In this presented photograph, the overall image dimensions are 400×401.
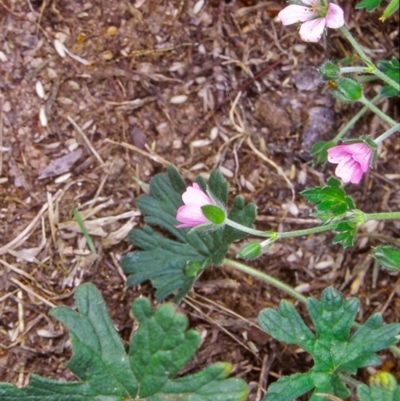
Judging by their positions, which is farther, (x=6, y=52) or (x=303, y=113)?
(x=303, y=113)

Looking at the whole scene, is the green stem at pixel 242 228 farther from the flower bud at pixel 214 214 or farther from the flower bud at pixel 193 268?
the flower bud at pixel 193 268

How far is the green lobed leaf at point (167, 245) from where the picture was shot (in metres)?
2.81

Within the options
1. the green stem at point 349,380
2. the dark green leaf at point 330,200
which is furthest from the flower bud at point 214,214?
the green stem at point 349,380

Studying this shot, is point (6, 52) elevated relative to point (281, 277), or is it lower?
elevated

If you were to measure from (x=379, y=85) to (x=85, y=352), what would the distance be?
179 cm

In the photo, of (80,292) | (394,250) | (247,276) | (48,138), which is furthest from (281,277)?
(48,138)

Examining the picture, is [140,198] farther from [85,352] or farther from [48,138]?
[85,352]

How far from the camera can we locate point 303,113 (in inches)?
122

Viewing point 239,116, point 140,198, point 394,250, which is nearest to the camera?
point 394,250

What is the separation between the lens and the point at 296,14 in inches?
98.0

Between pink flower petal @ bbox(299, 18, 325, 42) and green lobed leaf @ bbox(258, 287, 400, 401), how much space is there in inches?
37.5

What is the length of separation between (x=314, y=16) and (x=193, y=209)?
2.76ft

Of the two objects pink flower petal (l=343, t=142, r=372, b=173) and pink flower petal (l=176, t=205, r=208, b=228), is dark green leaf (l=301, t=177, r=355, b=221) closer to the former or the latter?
pink flower petal (l=343, t=142, r=372, b=173)

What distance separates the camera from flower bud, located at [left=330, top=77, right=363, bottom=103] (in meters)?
2.55
